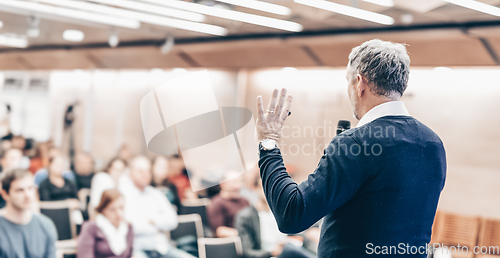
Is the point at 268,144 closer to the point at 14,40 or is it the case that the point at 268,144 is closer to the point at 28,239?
the point at 28,239

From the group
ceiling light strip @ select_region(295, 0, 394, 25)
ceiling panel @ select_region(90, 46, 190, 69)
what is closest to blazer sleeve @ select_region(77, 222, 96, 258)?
ceiling light strip @ select_region(295, 0, 394, 25)

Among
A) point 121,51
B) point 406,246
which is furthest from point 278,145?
point 121,51

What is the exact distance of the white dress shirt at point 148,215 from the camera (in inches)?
146

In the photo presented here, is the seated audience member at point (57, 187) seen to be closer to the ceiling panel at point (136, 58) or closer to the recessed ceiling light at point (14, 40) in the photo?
the ceiling panel at point (136, 58)

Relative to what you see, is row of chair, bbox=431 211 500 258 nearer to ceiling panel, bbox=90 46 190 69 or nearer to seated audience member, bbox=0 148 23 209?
ceiling panel, bbox=90 46 190 69

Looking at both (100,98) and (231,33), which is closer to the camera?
(231,33)

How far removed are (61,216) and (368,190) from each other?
11.1 ft

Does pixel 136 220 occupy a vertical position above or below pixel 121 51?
below

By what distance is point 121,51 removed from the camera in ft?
26.8

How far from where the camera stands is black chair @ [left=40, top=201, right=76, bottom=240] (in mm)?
3666

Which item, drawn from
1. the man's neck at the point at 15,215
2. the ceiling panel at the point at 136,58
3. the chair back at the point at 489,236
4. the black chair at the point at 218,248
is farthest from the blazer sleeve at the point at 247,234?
the ceiling panel at the point at 136,58

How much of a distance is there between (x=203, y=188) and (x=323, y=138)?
204 cm

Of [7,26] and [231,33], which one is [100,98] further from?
[231,33]

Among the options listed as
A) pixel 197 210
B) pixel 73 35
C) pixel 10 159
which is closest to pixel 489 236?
pixel 197 210
